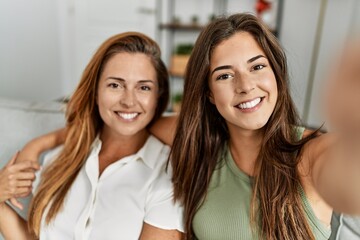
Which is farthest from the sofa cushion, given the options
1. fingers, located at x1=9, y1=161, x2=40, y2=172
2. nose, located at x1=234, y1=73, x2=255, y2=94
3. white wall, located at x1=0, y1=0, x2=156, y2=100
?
white wall, located at x1=0, y1=0, x2=156, y2=100

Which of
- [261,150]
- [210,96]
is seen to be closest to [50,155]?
[210,96]

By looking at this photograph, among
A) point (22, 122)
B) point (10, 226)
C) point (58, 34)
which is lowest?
point (10, 226)

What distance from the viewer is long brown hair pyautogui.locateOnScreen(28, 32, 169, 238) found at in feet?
3.73

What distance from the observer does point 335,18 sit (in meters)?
2.96

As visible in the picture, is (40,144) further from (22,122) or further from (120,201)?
(120,201)

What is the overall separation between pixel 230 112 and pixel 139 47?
43 centimetres

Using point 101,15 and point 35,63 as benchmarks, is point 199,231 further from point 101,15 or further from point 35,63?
point 101,15

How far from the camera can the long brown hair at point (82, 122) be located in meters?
1.14

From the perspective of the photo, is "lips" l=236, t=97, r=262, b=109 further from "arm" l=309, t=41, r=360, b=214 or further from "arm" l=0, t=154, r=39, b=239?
"arm" l=0, t=154, r=39, b=239

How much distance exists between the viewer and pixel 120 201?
1078 millimetres

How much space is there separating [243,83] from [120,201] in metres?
0.53

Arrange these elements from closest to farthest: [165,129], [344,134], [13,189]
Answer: [344,134] → [13,189] → [165,129]

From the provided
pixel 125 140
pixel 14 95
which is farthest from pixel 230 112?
pixel 14 95

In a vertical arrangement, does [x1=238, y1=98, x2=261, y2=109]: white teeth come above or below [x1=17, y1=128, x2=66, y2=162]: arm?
above
